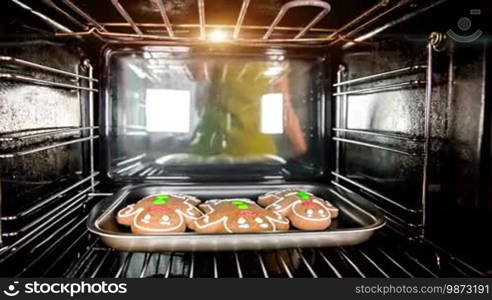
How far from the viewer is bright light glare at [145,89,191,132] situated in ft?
4.29

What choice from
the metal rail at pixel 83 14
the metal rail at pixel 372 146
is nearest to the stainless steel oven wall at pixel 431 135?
the metal rail at pixel 372 146

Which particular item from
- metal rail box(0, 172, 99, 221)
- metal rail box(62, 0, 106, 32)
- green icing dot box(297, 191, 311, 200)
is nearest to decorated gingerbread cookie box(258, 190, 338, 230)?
green icing dot box(297, 191, 311, 200)

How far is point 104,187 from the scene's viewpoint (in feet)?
4.12

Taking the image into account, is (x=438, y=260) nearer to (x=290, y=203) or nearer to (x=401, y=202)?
(x=401, y=202)

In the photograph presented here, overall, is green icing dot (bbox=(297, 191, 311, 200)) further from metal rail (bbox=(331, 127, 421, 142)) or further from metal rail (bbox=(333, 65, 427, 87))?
metal rail (bbox=(333, 65, 427, 87))

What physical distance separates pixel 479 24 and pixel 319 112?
0.68m

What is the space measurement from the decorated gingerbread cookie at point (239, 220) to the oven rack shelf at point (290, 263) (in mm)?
58

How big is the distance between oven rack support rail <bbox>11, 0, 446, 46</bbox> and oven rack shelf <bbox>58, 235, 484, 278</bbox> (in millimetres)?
522

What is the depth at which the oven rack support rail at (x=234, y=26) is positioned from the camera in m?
0.84

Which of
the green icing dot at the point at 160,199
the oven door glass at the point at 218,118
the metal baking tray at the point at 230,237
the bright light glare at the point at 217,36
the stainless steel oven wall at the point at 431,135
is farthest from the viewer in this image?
the oven door glass at the point at 218,118

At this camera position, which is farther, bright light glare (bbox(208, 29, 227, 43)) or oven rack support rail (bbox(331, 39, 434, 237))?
bright light glare (bbox(208, 29, 227, 43))

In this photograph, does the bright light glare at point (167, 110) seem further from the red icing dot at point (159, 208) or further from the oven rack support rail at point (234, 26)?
the red icing dot at point (159, 208)

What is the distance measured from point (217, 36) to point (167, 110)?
0.98 feet

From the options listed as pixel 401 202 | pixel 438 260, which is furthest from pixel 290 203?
pixel 438 260
